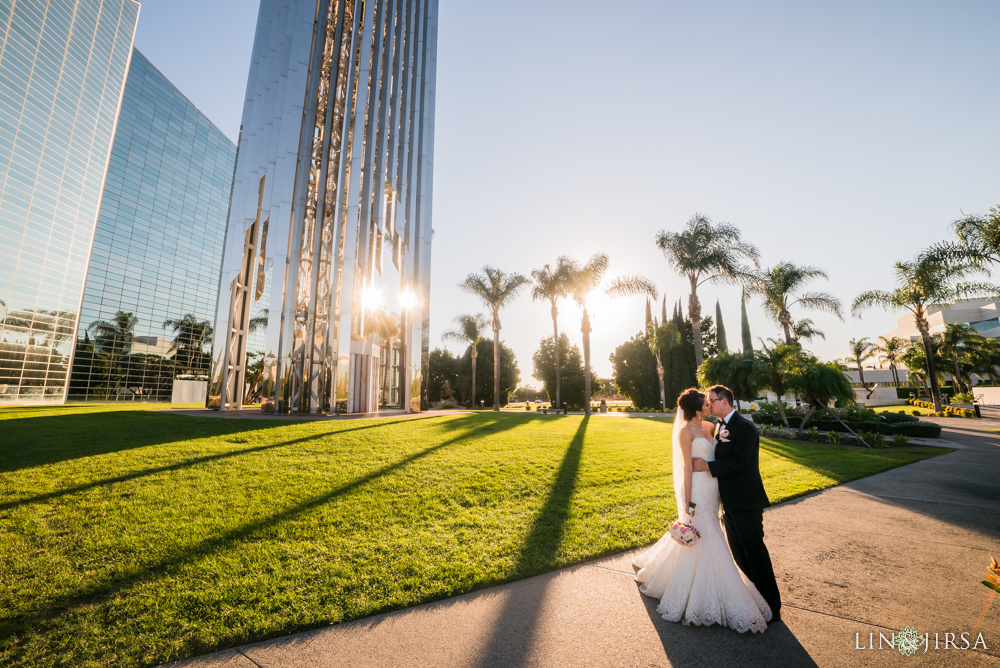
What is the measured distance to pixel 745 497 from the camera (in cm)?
364

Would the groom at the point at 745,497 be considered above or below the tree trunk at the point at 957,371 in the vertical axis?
below

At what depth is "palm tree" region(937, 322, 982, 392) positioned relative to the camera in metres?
43.4

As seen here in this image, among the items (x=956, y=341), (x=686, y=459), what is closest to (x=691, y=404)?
(x=686, y=459)

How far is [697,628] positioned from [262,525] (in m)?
5.20

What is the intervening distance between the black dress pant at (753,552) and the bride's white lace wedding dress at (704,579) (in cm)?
8

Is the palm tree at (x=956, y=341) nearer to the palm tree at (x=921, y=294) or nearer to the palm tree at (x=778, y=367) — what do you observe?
the palm tree at (x=921, y=294)

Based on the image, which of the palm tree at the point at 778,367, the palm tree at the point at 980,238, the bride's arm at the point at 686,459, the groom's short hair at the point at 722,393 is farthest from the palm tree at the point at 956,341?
the bride's arm at the point at 686,459

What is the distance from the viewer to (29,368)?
3291 centimetres

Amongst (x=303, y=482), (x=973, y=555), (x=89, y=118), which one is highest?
(x=89, y=118)

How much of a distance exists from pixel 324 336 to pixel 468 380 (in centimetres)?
3465

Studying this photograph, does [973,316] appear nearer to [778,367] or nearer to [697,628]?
[778,367]

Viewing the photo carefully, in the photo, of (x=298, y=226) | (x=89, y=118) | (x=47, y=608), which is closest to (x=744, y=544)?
(x=47, y=608)

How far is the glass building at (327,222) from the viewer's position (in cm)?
1827

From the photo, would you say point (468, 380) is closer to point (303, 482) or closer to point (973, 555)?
point (303, 482)
